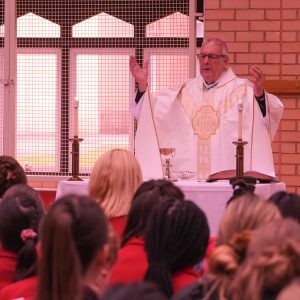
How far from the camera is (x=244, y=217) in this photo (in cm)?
252

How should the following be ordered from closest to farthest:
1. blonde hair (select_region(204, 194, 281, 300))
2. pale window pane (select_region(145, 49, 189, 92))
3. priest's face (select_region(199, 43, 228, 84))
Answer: blonde hair (select_region(204, 194, 281, 300)) → priest's face (select_region(199, 43, 228, 84)) → pale window pane (select_region(145, 49, 189, 92))

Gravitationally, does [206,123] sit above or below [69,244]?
above

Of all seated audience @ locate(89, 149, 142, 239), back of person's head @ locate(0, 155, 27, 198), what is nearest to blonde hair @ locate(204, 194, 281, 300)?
seated audience @ locate(89, 149, 142, 239)

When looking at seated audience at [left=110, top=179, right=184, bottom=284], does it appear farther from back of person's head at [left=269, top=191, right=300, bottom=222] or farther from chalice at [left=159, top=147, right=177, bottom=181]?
chalice at [left=159, top=147, right=177, bottom=181]

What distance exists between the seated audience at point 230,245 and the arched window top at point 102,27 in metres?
5.00

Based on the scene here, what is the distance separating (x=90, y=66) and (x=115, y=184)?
3.79 m

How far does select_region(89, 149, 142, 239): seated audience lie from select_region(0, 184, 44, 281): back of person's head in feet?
2.01

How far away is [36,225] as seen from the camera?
3.25 m

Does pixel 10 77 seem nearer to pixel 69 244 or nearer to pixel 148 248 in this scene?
pixel 148 248

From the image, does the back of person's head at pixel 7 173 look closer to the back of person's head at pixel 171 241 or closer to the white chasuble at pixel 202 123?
the back of person's head at pixel 171 241

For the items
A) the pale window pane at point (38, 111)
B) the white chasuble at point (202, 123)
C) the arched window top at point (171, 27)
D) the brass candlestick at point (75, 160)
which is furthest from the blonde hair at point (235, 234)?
the pale window pane at point (38, 111)

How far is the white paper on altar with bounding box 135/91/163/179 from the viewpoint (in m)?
6.14

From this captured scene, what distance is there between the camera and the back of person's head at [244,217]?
2.49 m

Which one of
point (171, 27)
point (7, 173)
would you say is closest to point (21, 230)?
point (7, 173)
